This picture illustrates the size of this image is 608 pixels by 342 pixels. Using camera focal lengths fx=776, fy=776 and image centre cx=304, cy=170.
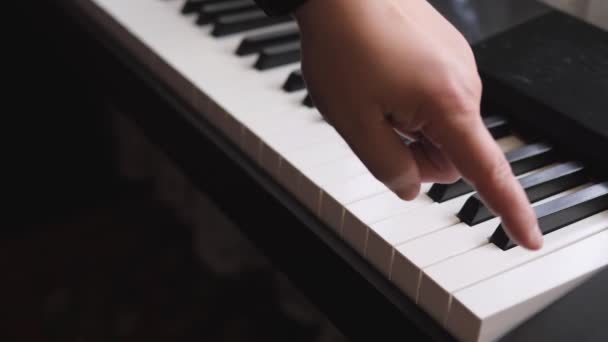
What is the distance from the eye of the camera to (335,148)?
2.88 feet

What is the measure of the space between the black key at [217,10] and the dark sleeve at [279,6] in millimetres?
592

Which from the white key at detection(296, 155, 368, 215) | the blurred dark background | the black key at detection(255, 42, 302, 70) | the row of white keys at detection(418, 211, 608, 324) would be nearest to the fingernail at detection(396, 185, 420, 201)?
the row of white keys at detection(418, 211, 608, 324)

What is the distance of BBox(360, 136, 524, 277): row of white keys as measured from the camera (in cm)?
73

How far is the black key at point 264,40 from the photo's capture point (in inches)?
43.2

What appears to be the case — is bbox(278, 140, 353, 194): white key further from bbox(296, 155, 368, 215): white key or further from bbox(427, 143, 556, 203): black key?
bbox(427, 143, 556, 203): black key

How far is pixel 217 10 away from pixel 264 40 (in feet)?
0.41

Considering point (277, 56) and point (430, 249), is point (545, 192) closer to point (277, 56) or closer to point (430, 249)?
point (430, 249)

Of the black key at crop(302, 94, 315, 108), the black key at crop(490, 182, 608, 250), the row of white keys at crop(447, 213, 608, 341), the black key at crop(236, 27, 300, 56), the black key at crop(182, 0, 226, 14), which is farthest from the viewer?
the black key at crop(182, 0, 226, 14)

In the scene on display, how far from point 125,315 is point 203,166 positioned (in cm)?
82

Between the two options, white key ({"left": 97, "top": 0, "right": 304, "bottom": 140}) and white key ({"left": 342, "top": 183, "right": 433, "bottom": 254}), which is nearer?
white key ({"left": 342, "top": 183, "right": 433, "bottom": 254})

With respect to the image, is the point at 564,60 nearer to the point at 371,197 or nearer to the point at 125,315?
the point at 371,197

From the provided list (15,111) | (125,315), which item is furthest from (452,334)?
(15,111)

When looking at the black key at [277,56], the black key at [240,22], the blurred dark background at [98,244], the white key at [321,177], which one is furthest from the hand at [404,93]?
the blurred dark background at [98,244]

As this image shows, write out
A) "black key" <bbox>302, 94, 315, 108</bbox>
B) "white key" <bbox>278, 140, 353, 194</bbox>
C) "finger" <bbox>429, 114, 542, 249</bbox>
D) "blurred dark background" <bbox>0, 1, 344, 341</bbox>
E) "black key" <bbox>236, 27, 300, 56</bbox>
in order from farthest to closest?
"blurred dark background" <bbox>0, 1, 344, 341</bbox> → "black key" <bbox>236, 27, 300, 56</bbox> → "black key" <bbox>302, 94, 315, 108</bbox> → "white key" <bbox>278, 140, 353, 194</bbox> → "finger" <bbox>429, 114, 542, 249</bbox>
